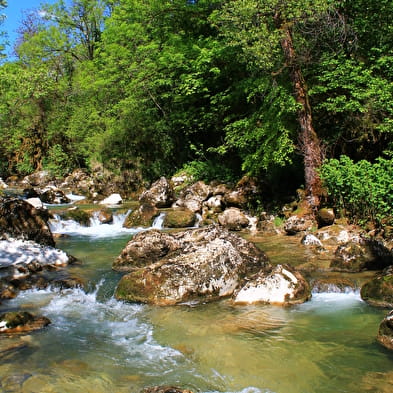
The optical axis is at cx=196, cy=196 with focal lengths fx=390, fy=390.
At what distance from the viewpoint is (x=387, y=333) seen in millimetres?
5191

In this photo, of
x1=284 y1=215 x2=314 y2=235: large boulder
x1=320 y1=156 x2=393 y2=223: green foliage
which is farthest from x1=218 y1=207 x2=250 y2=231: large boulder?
x1=320 y1=156 x2=393 y2=223: green foliage

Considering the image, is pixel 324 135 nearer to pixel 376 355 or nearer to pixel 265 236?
pixel 265 236

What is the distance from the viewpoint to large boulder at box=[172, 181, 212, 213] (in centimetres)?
1570

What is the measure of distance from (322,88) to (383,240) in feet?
16.6

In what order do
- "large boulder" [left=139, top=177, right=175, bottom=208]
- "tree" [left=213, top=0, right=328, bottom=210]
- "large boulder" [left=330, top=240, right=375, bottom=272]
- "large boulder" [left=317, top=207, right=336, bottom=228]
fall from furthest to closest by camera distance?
1. "large boulder" [left=139, top=177, right=175, bottom=208]
2. "large boulder" [left=317, top=207, right=336, bottom=228]
3. "tree" [left=213, top=0, right=328, bottom=210]
4. "large boulder" [left=330, top=240, right=375, bottom=272]

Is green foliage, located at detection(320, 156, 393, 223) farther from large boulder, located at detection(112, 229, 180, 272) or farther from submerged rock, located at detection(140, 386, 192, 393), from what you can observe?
submerged rock, located at detection(140, 386, 192, 393)

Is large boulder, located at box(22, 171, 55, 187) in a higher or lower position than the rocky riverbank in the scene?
higher

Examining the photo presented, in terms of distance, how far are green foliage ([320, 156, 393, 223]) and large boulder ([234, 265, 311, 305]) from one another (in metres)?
4.43

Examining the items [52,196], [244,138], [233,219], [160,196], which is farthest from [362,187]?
[52,196]

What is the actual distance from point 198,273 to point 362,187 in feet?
18.8

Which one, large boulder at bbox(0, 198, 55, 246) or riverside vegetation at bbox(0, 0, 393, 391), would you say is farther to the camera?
large boulder at bbox(0, 198, 55, 246)

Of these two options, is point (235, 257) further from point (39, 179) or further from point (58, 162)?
point (58, 162)

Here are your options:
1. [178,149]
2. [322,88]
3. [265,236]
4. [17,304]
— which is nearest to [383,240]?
[265,236]

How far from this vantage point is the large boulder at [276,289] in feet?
22.2
